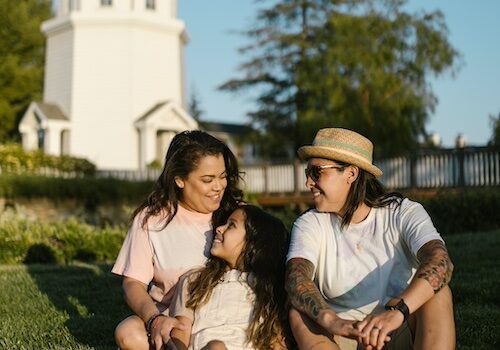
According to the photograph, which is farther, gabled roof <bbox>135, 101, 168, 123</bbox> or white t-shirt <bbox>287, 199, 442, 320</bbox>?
gabled roof <bbox>135, 101, 168, 123</bbox>

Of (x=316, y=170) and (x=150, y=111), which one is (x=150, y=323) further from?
(x=150, y=111)

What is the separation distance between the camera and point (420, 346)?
379 cm

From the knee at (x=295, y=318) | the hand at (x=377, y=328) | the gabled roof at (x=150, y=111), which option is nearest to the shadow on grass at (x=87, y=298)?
the knee at (x=295, y=318)

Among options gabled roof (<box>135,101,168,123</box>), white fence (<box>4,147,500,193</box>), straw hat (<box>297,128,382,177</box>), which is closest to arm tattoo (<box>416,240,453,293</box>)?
straw hat (<box>297,128,382,177</box>)

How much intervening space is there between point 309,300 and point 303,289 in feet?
0.22

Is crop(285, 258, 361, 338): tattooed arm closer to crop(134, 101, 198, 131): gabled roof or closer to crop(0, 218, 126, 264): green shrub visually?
crop(0, 218, 126, 264): green shrub

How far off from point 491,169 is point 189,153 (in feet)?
44.4

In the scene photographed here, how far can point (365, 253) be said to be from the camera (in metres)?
4.12

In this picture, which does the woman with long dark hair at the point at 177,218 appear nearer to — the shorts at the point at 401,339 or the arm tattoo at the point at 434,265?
the shorts at the point at 401,339

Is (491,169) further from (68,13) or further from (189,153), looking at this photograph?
(68,13)

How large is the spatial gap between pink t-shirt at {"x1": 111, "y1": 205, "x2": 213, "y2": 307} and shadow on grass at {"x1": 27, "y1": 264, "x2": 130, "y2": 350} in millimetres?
918

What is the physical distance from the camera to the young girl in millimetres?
4188

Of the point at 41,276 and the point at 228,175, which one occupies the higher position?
the point at 228,175

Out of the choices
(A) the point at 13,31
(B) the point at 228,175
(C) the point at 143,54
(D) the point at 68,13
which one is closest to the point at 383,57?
(C) the point at 143,54
